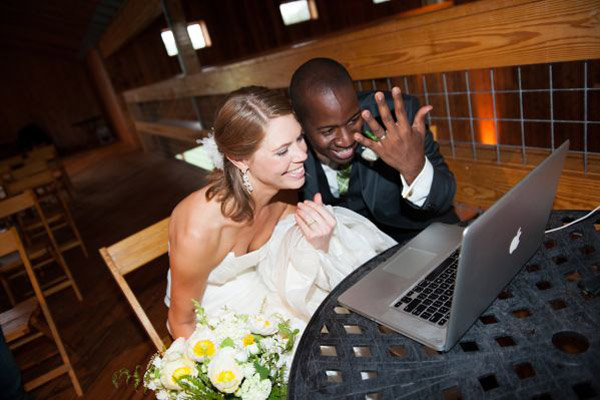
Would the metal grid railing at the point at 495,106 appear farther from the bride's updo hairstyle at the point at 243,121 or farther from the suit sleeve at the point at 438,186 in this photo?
the bride's updo hairstyle at the point at 243,121

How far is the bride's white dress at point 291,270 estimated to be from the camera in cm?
158

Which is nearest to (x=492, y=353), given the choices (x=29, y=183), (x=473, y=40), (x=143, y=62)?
(x=473, y=40)

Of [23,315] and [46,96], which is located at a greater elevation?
[46,96]

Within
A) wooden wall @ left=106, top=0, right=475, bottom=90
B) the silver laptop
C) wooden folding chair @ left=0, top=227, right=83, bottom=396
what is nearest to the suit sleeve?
the silver laptop

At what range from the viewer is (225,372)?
0.88 m

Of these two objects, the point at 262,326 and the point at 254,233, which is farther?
the point at 254,233

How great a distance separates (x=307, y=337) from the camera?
3.42ft

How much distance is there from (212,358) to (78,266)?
416cm

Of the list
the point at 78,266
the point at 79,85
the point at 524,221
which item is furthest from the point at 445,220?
the point at 79,85

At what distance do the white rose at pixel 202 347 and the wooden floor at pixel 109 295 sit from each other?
1520 mm

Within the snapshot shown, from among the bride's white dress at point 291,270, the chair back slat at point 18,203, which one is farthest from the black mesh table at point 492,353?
the chair back slat at point 18,203

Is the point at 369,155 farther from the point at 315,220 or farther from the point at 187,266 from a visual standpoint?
the point at 187,266

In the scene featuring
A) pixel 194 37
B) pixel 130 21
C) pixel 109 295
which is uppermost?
pixel 130 21

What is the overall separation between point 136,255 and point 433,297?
1.14 meters
